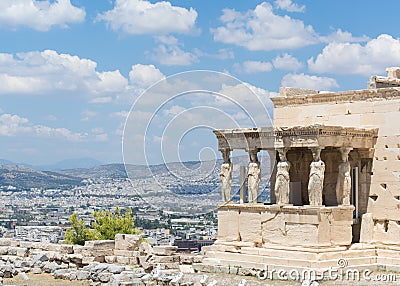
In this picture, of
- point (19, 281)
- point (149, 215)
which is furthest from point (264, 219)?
point (149, 215)

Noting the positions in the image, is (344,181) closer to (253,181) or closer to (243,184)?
(253,181)

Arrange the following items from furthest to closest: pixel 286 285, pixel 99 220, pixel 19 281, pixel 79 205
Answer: pixel 79 205 → pixel 99 220 → pixel 19 281 → pixel 286 285

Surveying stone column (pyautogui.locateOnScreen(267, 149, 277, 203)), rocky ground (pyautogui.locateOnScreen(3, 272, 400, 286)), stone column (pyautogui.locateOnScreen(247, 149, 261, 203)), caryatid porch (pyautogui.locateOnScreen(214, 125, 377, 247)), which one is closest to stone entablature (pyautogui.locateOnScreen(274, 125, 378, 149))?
caryatid porch (pyautogui.locateOnScreen(214, 125, 377, 247))

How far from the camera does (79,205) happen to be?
61.2m

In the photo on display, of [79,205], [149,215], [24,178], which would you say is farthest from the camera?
[24,178]

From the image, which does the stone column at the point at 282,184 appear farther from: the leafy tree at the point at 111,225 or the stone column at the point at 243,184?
the leafy tree at the point at 111,225

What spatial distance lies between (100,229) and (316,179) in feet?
40.9

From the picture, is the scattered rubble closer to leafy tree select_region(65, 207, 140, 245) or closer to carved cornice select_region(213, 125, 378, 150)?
carved cornice select_region(213, 125, 378, 150)

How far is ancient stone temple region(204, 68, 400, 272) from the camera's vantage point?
69.4 feet

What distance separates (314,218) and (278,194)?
1234mm

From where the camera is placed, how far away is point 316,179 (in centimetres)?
2122

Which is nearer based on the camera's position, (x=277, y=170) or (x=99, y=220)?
(x=277, y=170)

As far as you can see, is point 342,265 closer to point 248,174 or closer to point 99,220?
point 248,174

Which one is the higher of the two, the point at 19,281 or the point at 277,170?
the point at 277,170
